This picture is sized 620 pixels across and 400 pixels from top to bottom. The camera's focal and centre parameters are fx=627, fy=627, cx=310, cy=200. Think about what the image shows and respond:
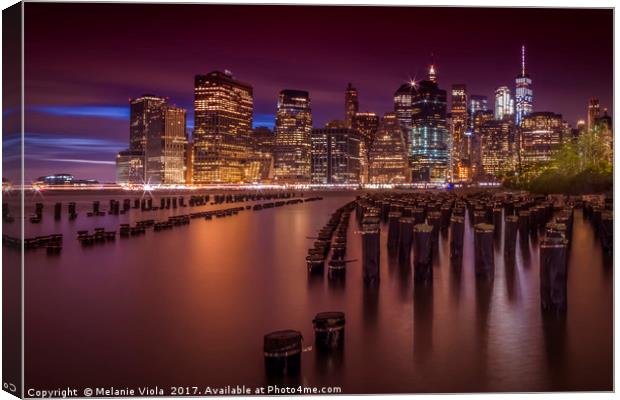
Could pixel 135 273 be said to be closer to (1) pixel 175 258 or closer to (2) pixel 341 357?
(1) pixel 175 258

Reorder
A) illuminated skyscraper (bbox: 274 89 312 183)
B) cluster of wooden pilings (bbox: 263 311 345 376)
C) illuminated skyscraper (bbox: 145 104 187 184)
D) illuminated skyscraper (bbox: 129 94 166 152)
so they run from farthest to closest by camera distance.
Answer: illuminated skyscraper (bbox: 274 89 312 183)
illuminated skyscraper (bbox: 145 104 187 184)
illuminated skyscraper (bbox: 129 94 166 152)
cluster of wooden pilings (bbox: 263 311 345 376)

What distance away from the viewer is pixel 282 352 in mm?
5637

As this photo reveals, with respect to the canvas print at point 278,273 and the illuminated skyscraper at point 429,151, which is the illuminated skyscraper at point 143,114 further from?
the illuminated skyscraper at point 429,151

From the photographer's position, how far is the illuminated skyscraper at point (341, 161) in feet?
225

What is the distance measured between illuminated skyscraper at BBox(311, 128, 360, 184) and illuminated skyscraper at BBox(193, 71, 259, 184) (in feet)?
27.0

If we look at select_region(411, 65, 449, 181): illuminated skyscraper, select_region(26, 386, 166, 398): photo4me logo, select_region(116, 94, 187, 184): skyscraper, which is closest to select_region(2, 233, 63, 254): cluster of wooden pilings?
select_region(116, 94, 187, 184): skyscraper

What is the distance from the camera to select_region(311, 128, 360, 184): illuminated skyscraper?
68.4 meters

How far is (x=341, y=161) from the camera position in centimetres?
7588

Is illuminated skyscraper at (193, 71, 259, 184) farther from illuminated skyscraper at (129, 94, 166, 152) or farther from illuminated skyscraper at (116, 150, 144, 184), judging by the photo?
illuminated skyscraper at (116, 150, 144, 184)

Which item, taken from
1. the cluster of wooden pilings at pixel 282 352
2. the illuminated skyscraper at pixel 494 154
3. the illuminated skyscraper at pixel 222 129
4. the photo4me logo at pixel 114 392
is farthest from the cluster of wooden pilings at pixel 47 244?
the illuminated skyscraper at pixel 494 154

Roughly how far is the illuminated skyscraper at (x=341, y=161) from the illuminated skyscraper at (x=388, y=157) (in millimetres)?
14710

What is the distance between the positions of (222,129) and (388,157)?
83703 millimetres

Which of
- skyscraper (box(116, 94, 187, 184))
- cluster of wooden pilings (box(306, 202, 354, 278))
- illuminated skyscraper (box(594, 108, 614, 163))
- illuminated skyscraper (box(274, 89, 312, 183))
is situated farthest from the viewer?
illuminated skyscraper (box(274, 89, 312, 183))

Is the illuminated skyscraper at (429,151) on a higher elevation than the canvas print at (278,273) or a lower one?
higher
